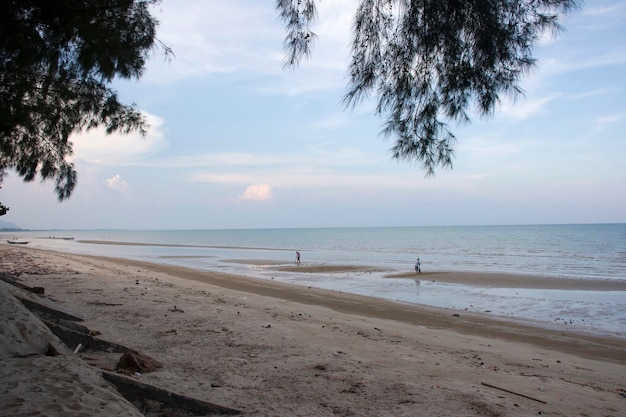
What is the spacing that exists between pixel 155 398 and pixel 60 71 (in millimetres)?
5599

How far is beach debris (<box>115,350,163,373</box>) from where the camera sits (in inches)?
181

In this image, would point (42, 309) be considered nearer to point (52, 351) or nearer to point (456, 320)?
point (52, 351)

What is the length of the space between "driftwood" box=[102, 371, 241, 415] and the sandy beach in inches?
10.5

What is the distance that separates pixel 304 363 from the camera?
5770mm

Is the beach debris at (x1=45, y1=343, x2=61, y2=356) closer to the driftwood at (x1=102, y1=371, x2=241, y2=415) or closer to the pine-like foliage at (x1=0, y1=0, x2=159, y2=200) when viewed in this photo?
the driftwood at (x1=102, y1=371, x2=241, y2=415)

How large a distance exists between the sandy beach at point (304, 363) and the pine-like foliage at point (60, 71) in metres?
3.20

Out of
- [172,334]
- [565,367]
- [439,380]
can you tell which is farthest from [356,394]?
[565,367]

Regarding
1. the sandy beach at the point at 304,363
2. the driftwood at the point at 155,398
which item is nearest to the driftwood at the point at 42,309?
the sandy beach at the point at 304,363

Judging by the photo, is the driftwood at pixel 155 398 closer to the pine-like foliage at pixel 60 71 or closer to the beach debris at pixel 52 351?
the beach debris at pixel 52 351

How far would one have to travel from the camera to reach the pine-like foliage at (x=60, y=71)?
5.61 metres

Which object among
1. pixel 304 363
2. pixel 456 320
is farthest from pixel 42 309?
pixel 456 320

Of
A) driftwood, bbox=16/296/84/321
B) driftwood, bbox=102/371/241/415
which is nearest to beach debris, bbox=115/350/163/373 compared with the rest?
driftwood, bbox=102/371/241/415

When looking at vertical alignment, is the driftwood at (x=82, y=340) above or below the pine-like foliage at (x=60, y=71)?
below

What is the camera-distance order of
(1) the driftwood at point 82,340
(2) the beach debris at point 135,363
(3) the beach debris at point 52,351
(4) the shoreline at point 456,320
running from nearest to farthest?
(3) the beach debris at point 52,351 < (2) the beach debris at point 135,363 < (1) the driftwood at point 82,340 < (4) the shoreline at point 456,320
